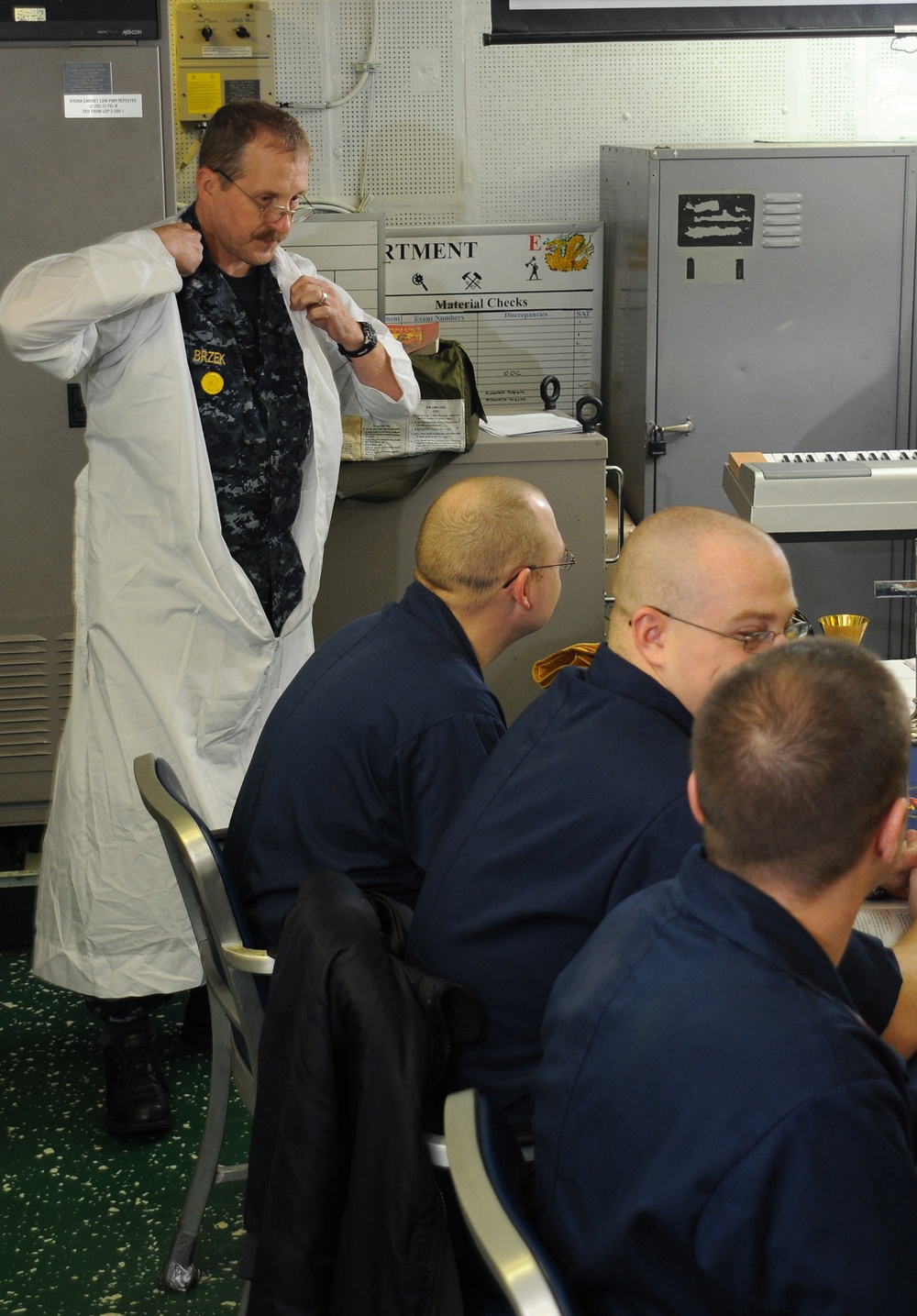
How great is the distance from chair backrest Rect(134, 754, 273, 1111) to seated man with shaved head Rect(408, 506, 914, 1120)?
0.32m

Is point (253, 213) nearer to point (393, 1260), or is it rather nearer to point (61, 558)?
point (61, 558)

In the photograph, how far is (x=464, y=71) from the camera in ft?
13.7

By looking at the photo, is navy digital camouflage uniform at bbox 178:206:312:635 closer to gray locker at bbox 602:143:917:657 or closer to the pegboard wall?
gray locker at bbox 602:143:917:657

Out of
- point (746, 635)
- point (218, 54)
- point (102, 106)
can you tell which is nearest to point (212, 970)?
point (746, 635)

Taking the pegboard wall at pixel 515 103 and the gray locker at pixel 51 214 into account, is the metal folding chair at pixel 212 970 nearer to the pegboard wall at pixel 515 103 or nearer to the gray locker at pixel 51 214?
the gray locker at pixel 51 214

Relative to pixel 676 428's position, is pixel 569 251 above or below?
above

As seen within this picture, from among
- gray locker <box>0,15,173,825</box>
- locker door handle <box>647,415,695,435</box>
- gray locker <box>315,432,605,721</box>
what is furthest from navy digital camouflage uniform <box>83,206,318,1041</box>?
locker door handle <box>647,415,695,435</box>

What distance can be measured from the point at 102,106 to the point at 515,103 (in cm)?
184

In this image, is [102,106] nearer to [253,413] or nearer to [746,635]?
[253,413]

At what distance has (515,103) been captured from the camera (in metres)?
4.24

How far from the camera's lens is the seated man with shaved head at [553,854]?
1286 millimetres

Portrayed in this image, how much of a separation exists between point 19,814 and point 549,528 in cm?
185

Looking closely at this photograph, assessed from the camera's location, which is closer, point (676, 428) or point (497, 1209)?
point (497, 1209)

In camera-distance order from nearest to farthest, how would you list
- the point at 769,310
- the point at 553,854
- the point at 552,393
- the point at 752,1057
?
the point at 752,1057, the point at 553,854, the point at 552,393, the point at 769,310
